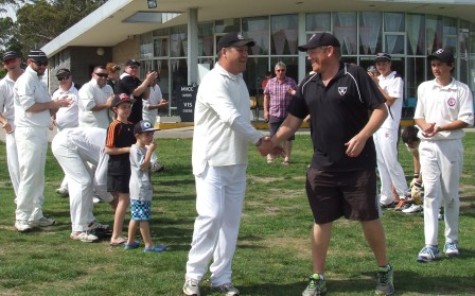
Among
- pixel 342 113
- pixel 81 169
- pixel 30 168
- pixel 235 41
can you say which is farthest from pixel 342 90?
pixel 30 168

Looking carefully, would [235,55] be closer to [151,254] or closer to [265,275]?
[265,275]

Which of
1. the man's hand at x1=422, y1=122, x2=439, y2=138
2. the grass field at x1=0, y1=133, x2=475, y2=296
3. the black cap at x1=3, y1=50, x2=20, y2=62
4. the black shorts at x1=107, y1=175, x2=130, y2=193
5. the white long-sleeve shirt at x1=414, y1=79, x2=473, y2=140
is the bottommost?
the grass field at x1=0, y1=133, x2=475, y2=296

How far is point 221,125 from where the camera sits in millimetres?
5598

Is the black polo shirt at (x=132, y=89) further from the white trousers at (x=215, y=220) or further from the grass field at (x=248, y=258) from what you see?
the white trousers at (x=215, y=220)

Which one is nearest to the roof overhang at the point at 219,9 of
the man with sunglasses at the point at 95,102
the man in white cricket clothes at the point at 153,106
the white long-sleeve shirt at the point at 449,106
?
the man in white cricket clothes at the point at 153,106

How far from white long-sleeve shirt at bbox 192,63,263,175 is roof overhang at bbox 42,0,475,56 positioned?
63.0ft

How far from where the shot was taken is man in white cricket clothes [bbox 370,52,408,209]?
29.8 ft

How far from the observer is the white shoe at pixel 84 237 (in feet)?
25.1

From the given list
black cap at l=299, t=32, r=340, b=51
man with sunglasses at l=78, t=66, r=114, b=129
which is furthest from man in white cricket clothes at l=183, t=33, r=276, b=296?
man with sunglasses at l=78, t=66, r=114, b=129

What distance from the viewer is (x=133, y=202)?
22.9ft

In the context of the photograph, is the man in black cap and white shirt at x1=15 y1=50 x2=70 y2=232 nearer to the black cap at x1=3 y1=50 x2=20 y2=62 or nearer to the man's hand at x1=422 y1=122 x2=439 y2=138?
the black cap at x1=3 y1=50 x2=20 y2=62

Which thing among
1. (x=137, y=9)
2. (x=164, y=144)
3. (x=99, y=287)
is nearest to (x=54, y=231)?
(x=99, y=287)

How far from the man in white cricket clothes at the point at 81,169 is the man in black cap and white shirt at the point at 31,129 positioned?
0.84 ft

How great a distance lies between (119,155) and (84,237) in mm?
1030
